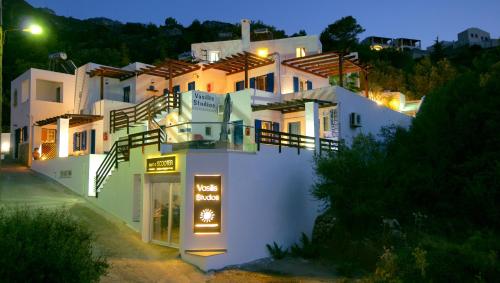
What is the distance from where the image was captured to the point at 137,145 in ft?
61.0

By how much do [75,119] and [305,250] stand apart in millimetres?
17062

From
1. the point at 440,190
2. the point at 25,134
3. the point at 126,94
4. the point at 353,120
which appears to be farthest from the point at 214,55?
the point at 440,190

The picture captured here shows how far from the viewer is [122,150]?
19.8 metres

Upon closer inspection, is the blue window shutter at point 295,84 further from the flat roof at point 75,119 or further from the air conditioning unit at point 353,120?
the flat roof at point 75,119

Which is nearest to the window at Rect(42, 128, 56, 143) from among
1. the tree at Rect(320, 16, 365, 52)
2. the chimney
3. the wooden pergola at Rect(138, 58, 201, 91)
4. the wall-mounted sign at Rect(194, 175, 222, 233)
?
the wooden pergola at Rect(138, 58, 201, 91)

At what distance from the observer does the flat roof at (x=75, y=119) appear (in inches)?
1049

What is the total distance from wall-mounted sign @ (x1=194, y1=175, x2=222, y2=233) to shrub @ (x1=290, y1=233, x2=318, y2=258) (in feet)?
10.8

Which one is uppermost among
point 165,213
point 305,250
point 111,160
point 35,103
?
point 35,103

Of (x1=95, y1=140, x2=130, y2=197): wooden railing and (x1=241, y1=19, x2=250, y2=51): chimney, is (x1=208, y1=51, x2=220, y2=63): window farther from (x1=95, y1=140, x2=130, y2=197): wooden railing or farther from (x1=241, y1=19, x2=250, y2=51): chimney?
(x1=95, y1=140, x2=130, y2=197): wooden railing

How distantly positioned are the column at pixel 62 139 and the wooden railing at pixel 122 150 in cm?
516

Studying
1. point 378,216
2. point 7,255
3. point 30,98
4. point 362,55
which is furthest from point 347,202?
point 362,55

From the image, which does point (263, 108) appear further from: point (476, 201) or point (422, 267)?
point (422, 267)

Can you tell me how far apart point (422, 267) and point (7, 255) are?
268 inches

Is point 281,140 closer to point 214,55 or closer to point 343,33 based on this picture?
Result: point 214,55
